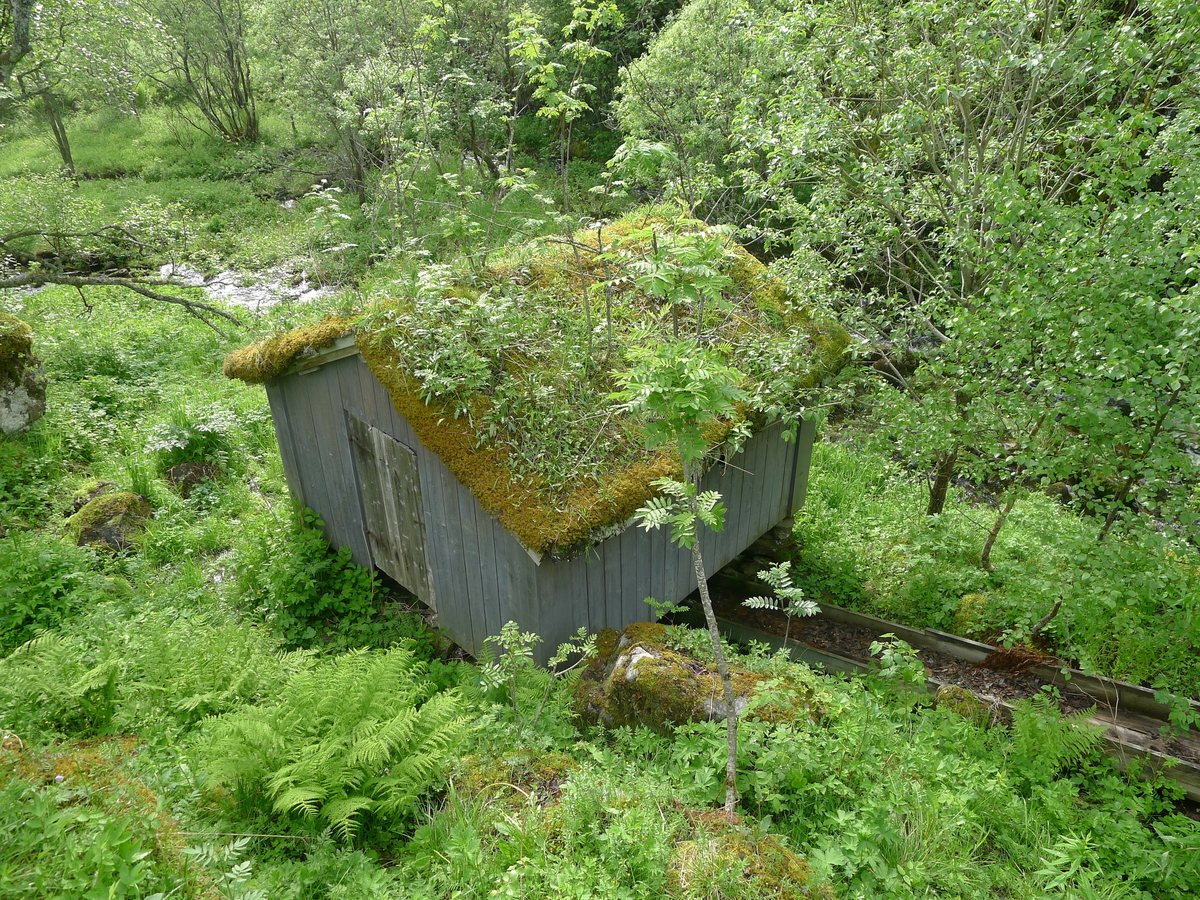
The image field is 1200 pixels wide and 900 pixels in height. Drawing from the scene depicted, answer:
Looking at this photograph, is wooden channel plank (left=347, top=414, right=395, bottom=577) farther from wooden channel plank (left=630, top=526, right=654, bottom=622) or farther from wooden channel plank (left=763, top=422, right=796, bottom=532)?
wooden channel plank (left=763, top=422, right=796, bottom=532)

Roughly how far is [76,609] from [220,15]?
81.5ft

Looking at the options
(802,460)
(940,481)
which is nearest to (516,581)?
(802,460)

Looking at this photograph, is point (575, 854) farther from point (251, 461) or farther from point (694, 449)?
point (251, 461)

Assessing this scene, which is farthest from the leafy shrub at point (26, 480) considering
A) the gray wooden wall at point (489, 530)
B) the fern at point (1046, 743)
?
the fern at point (1046, 743)

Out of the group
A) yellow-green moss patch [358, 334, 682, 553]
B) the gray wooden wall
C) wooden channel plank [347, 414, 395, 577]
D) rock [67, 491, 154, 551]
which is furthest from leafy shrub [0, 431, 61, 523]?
yellow-green moss patch [358, 334, 682, 553]

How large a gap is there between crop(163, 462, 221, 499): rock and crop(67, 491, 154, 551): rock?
0.81m

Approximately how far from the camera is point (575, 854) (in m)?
2.75

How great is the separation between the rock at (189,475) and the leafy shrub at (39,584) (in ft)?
5.72

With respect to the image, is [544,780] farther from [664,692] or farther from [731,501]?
[731,501]

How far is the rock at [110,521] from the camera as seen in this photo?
7387 millimetres

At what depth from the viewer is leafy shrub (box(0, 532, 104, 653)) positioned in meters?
5.91

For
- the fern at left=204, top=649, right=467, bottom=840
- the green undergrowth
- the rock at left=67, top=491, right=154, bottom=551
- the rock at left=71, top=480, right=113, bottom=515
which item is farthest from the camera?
the rock at left=71, top=480, right=113, bottom=515

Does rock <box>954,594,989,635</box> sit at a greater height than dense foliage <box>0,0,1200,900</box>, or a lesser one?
lesser

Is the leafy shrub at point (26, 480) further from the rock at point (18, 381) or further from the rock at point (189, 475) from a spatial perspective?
the rock at point (189, 475)
